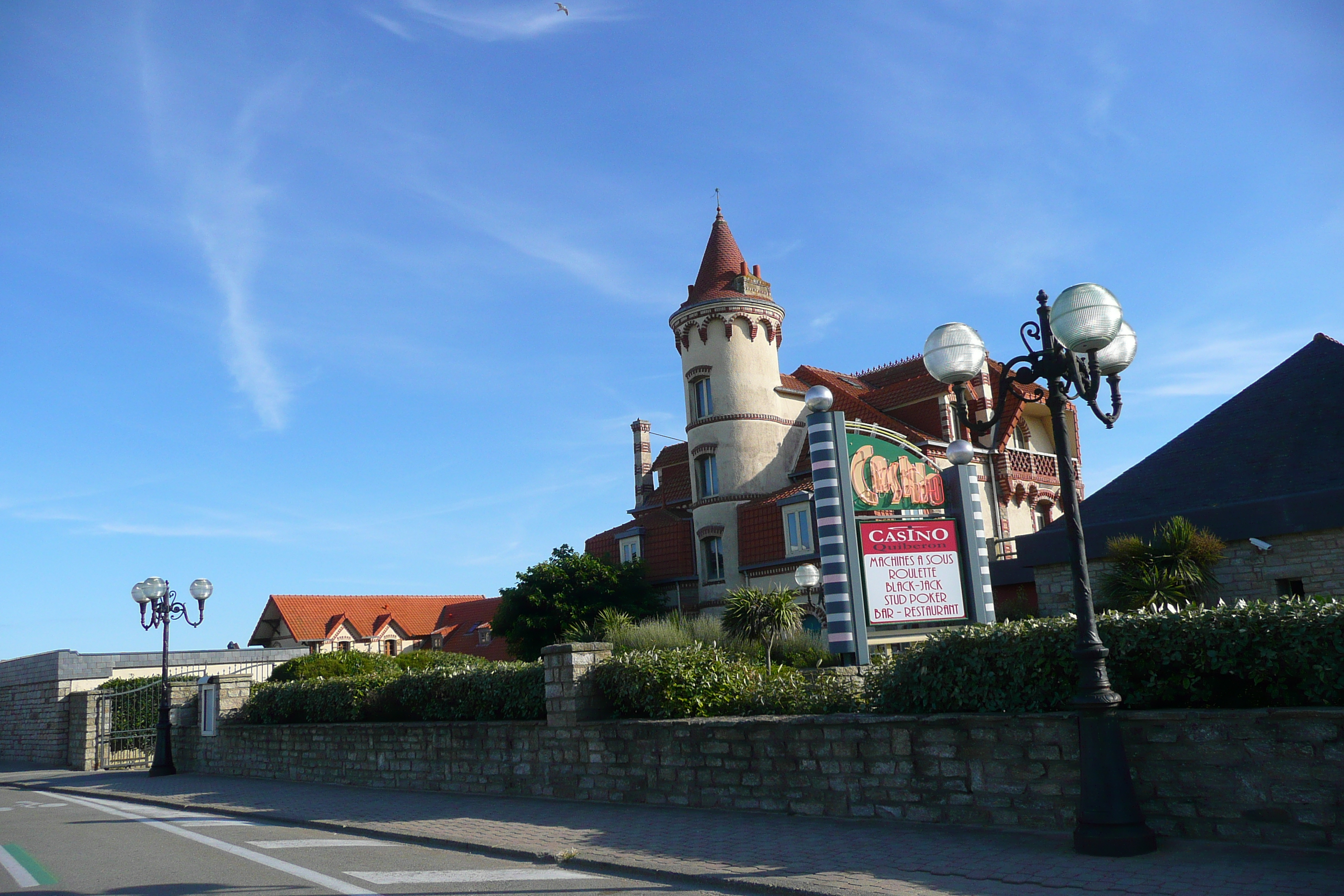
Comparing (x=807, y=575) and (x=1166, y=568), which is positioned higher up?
(x=807, y=575)

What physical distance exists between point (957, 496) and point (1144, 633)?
18.6 ft

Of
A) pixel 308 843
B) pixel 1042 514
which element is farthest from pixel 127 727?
pixel 1042 514

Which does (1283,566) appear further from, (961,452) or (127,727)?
(127,727)

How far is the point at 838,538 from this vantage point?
1198cm

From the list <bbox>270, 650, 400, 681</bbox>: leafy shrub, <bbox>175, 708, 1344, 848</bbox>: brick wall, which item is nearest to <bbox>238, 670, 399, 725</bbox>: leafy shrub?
<bbox>175, 708, 1344, 848</bbox>: brick wall

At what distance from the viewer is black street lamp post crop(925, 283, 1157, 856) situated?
6.46 meters

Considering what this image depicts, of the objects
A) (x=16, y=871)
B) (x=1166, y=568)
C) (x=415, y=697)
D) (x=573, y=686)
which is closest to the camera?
(x=16, y=871)

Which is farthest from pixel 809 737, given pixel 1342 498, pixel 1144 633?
pixel 1342 498

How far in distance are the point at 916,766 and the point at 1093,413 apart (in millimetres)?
3415

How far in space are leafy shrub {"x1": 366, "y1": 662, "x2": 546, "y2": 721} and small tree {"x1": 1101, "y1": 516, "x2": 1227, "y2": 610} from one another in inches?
394

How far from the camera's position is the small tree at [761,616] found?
1998 cm

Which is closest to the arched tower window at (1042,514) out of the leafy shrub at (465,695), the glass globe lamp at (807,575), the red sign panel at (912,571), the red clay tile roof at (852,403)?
the red clay tile roof at (852,403)

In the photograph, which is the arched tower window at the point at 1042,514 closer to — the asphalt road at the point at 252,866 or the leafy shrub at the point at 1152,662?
the leafy shrub at the point at 1152,662

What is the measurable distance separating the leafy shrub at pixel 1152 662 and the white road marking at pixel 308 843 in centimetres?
541
